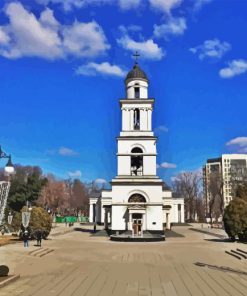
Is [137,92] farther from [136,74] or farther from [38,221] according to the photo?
[38,221]

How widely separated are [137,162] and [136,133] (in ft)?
12.4

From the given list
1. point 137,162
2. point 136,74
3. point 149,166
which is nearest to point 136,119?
point 137,162

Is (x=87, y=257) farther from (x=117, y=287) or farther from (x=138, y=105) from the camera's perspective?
(x=138, y=105)

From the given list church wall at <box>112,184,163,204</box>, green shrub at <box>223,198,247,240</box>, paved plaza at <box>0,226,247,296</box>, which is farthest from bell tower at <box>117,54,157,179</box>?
paved plaza at <box>0,226,247,296</box>

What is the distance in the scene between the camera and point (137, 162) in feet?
172

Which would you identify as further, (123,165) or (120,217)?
(123,165)

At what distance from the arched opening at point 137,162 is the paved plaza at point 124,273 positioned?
75.3 ft

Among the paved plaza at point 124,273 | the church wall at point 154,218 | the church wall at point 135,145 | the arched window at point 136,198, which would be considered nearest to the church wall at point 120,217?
the arched window at point 136,198

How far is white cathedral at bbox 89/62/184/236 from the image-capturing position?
1933 inches

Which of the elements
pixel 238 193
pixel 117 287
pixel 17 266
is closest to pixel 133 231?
pixel 238 193

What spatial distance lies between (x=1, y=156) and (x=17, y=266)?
7.74m

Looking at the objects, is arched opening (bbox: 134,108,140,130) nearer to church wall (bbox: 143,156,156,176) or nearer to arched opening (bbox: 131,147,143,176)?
arched opening (bbox: 131,147,143,176)

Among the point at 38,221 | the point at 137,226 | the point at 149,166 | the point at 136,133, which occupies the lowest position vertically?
the point at 137,226

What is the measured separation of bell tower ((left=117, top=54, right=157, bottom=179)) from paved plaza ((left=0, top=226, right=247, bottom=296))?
22.2 m
